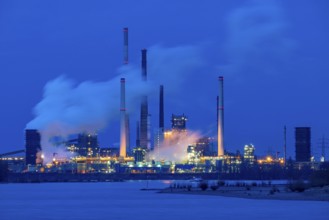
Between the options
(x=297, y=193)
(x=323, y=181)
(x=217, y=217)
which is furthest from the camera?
(x=323, y=181)

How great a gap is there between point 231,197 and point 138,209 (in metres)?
21.6

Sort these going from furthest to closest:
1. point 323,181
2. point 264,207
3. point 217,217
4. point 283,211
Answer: point 323,181, point 264,207, point 283,211, point 217,217

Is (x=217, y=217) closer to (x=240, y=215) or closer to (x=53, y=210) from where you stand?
(x=240, y=215)

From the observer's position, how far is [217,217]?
2188 inches

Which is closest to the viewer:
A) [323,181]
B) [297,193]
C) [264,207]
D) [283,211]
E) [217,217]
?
[217,217]

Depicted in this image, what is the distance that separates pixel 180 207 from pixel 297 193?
19014mm

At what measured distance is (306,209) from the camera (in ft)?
198

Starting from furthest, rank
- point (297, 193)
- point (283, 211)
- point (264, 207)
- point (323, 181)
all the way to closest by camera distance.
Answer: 1. point (323, 181)
2. point (297, 193)
3. point (264, 207)
4. point (283, 211)

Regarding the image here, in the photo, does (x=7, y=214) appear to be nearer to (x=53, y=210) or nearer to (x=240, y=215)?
(x=53, y=210)

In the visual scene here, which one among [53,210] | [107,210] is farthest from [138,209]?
[53,210]

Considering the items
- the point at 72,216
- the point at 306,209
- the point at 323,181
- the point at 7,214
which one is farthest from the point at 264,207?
the point at 323,181

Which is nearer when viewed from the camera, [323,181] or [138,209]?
[138,209]

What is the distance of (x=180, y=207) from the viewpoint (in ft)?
225

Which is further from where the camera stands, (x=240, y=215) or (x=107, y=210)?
(x=107, y=210)
